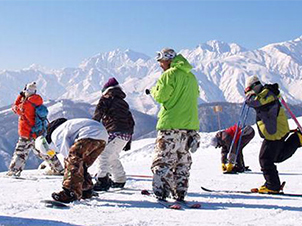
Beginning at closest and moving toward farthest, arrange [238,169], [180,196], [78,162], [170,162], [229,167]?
[78,162] → [170,162] → [180,196] → [229,167] → [238,169]

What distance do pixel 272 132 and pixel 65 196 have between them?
11.7 ft

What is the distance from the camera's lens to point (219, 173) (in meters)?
10.5

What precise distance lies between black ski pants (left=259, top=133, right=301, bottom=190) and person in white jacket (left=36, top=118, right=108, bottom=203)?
2896 millimetres

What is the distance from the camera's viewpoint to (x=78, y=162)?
5469mm

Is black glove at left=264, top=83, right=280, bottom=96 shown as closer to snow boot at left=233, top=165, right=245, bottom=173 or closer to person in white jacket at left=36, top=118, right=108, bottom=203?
person in white jacket at left=36, top=118, right=108, bottom=203

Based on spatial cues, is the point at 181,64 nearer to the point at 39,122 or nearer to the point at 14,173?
the point at 39,122

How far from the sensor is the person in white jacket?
5.42 metres

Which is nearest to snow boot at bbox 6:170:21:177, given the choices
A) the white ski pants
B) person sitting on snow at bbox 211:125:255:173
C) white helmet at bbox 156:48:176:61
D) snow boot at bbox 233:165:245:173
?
the white ski pants

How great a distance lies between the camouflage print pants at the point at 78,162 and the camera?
5418mm

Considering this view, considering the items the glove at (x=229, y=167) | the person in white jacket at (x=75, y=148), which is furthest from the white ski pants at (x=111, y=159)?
the glove at (x=229, y=167)

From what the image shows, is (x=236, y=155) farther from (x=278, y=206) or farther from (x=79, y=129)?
(x=79, y=129)

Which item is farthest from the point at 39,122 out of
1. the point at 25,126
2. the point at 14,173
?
the point at 14,173

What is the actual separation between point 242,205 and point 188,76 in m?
1.96

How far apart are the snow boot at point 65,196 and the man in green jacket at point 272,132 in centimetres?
334
